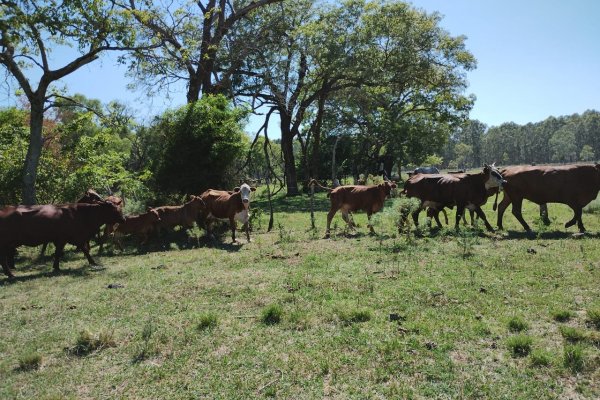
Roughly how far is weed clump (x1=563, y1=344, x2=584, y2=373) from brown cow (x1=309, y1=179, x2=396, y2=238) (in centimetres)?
962

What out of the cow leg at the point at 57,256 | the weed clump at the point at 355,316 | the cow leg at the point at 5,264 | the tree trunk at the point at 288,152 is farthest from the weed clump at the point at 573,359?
the tree trunk at the point at 288,152

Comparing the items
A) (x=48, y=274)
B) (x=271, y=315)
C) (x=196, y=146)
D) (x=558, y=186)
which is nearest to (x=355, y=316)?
(x=271, y=315)

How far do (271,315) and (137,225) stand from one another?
900 cm

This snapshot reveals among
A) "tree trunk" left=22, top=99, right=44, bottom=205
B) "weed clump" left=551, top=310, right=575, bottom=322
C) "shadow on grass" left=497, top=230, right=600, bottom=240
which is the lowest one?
"weed clump" left=551, top=310, right=575, bottom=322

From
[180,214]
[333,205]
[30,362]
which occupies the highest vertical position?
[333,205]

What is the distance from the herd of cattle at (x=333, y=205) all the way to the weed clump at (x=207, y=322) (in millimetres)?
6871

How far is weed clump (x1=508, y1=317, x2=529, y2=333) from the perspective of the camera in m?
6.04

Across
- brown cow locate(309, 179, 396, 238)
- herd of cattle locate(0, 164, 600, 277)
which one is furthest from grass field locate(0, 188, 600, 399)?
brown cow locate(309, 179, 396, 238)

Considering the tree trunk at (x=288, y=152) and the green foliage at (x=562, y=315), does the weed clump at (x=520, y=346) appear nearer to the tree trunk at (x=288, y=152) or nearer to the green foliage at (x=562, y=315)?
the green foliage at (x=562, y=315)

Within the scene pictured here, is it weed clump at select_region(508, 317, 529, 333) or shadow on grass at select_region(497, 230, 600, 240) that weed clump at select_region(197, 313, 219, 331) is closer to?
weed clump at select_region(508, 317, 529, 333)

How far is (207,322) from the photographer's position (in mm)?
6867

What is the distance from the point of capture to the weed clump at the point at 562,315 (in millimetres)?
6270

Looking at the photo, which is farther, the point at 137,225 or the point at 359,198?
the point at 359,198

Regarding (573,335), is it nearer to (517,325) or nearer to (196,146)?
(517,325)
